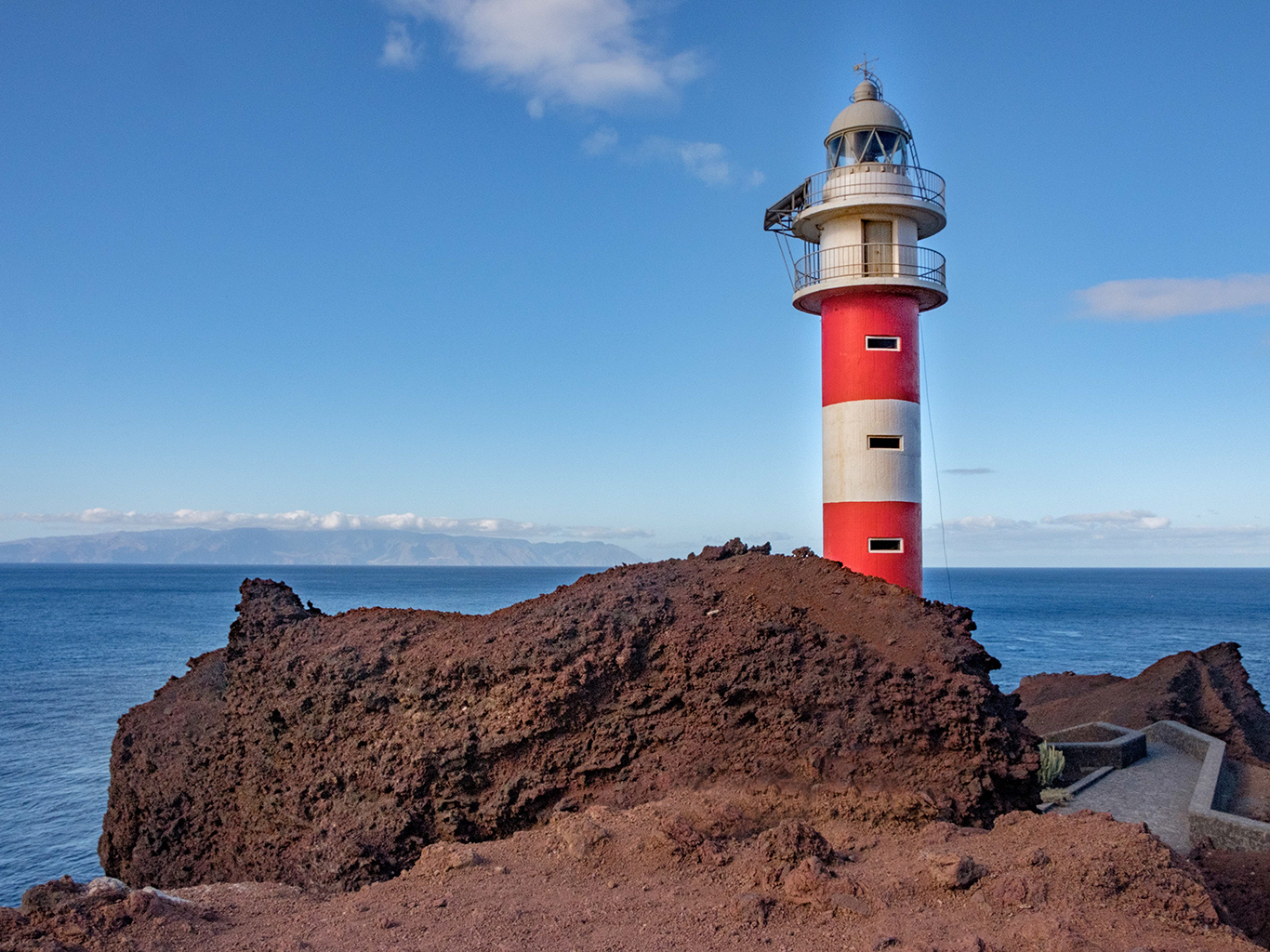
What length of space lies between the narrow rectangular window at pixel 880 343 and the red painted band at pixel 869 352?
0.06 metres

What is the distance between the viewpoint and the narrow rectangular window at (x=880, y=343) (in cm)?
1538

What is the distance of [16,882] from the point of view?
13.2 m

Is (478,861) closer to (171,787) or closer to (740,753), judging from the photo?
(740,753)

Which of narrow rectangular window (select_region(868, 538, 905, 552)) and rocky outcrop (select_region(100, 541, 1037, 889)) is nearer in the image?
rocky outcrop (select_region(100, 541, 1037, 889))

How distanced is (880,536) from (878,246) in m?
5.04

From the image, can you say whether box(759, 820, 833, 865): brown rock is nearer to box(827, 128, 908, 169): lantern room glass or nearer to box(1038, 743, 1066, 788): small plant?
box(1038, 743, 1066, 788): small plant

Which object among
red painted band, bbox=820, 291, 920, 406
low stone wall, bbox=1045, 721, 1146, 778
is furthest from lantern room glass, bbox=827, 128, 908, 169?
low stone wall, bbox=1045, 721, 1146, 778

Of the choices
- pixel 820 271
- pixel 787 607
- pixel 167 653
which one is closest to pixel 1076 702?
pixel 820 271

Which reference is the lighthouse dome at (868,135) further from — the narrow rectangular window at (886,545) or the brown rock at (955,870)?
the brown rock at (955,870)

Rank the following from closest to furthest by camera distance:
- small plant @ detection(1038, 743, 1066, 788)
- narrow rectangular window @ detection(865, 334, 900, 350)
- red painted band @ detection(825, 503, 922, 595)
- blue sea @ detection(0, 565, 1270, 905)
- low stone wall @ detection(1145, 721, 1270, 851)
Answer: low stone wall @ detection(1145, 721, 1270, 851), small plant @ detection(1038, 743, 1066, 788), red painted band @ detection(825, 503, 922, 595), narrow rectangular window @ detection(865, 334, 900, 350), blue sea @ detection(0, 565, 1270, 905)

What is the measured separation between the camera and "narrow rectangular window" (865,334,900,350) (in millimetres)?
15375

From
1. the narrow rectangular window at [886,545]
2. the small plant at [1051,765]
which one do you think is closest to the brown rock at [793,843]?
Result: the small plant at [1051,765]

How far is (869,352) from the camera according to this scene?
1533 centimetres

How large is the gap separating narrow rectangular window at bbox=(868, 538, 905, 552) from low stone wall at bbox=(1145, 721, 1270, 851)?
4930 millimetres
